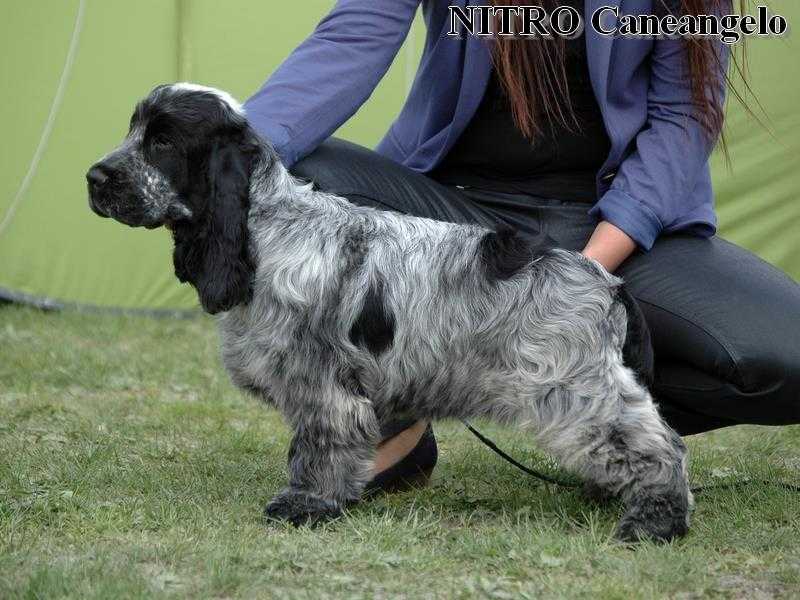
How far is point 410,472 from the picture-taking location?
3139mm

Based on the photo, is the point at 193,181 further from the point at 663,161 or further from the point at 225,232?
the point at 663,161

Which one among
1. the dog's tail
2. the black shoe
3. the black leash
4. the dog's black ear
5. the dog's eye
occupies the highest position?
the dog's eye

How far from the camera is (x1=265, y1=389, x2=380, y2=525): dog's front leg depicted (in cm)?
263

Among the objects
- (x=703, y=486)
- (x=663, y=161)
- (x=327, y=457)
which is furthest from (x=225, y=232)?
(x=703, y=486)

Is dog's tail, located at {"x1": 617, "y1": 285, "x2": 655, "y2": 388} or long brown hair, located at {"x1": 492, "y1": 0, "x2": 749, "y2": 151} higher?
long brown hair, located at {"x1": 492, "y1": 0, "x2": 749, "y2": 151}

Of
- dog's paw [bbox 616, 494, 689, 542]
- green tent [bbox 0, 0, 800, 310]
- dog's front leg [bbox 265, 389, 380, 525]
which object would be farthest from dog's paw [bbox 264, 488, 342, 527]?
green tent [bbox 0, 0, 800, 310]

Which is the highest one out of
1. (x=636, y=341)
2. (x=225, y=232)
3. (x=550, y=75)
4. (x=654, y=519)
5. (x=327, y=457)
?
(x=550, y=75)

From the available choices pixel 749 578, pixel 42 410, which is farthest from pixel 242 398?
pixel 749 578

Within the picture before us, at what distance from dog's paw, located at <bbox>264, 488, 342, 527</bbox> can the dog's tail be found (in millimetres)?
726

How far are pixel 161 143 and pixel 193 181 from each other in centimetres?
10

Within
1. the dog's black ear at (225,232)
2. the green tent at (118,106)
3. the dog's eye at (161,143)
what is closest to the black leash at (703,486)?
the dog's black ear at (225,232)

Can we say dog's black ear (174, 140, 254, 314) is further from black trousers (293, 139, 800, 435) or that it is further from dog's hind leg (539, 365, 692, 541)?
dog's hind leg (539, 365, 692, 541)

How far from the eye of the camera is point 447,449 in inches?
144

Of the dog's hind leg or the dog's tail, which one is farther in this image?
the dog's tail
